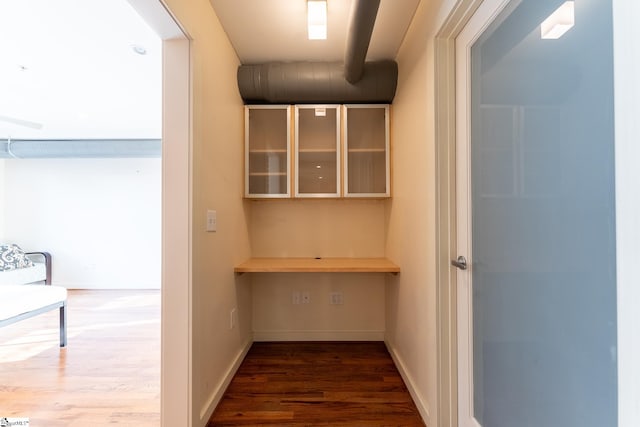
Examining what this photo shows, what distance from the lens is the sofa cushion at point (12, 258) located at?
4.45 m

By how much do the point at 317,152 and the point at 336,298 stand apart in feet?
4.85

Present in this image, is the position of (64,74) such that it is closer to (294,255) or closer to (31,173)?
(294,255)

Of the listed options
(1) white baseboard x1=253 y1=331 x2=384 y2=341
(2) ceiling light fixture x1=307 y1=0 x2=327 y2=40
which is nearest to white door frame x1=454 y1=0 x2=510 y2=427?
(2) ceiling light fixture x1=307 y1=0 x2=327 y2=40

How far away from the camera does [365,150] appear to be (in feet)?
8.32

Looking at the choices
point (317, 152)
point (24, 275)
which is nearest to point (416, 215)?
point (317, 152)

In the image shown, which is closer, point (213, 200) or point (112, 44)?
point (213, 200)

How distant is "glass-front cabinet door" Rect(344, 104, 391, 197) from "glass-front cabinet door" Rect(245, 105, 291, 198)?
561 millimetres

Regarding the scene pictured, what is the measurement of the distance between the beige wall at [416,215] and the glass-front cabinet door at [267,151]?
0.99 m

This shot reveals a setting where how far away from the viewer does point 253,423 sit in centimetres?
166

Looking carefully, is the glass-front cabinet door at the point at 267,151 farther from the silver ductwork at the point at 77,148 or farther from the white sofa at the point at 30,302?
the silver ductwork at the point at 77,148

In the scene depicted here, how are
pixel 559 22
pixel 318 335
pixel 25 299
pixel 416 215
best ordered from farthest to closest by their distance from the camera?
pixel 318 335 → pixel 25 299 → pixel 416 215 → pixel 559 22

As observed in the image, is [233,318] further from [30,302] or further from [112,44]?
[112,44]

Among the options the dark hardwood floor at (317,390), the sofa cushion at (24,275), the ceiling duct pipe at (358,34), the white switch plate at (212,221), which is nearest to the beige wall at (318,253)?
the dark hardwood floor at (317,390)

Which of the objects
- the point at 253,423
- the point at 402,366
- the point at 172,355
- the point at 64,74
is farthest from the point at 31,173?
the point at 402,366
